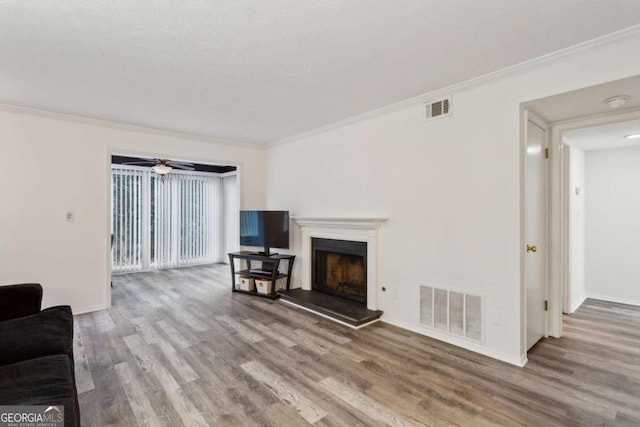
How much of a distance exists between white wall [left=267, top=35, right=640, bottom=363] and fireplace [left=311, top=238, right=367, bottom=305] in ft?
1.19

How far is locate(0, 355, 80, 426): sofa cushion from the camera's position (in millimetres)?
1342

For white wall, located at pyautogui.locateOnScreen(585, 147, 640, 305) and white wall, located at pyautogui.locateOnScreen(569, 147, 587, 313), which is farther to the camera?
white wall, located at pyautogui.locateOnScreen(585, 147, 640, 305)

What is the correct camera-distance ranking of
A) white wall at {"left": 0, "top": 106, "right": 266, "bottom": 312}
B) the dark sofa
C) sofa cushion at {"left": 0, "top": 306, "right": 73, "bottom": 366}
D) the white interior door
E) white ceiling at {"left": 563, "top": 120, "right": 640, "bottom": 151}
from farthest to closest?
white wall at {"left": 0, "top": 106, "right": 266, "bottom": 312}
white ceiling at {"left": 563, "top": 120, "right": 640, "bottom": 151}
the white interior door
sofa cushion at {"left": 0, "top": 306, "right": 73, "bottom": 366}
the dark sofa

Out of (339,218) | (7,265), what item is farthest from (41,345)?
(339,218)

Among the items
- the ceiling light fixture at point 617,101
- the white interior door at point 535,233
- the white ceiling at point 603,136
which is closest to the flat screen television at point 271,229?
the white interior door at point 535,233

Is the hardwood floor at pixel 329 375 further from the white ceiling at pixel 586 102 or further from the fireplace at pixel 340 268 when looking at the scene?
the white ceiling at pixel 586 102

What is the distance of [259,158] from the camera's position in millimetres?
5738

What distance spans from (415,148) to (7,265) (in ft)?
15.9

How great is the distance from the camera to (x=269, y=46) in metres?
2.28

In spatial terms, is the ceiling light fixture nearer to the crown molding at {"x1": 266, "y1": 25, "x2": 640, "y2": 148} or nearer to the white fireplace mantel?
the crown molding at {"x1": 266, "y1": 25, "x2": 640, "y2": 148}

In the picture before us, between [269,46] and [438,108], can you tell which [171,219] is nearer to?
[269,46]

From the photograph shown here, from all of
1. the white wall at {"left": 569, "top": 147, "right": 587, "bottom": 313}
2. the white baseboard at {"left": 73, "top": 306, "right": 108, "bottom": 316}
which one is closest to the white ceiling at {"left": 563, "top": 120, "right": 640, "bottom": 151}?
the white wall at {"left": 569, "top": 147, "right": 587, "bottom": 313}

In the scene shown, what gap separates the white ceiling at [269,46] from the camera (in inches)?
73.3

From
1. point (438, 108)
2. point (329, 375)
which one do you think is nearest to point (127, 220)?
point (329, 375)
